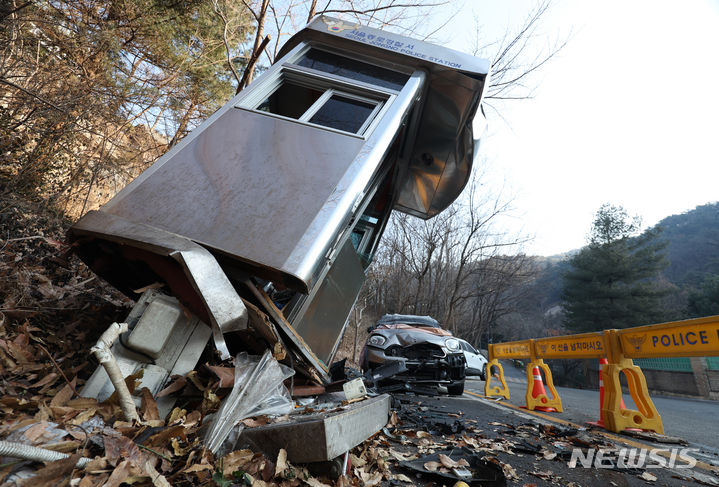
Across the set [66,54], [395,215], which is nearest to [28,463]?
[66,54]

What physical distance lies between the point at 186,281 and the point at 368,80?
2.89 metres

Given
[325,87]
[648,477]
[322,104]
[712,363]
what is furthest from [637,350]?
[712,363]

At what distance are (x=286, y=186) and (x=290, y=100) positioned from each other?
1623mm

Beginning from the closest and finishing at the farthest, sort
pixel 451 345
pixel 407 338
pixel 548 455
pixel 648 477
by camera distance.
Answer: pixel 648 477, pixel 548 455, pixel 407 338, pixel 451 345

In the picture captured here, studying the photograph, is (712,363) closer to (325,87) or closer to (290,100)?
(325,87)

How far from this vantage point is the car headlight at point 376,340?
237 inches

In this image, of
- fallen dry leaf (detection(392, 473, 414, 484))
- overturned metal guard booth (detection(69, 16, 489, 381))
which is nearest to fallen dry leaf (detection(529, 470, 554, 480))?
fallen dry leaf (detection(392, 473, 414, 484))

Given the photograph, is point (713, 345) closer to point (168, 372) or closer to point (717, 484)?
point (717, 484)

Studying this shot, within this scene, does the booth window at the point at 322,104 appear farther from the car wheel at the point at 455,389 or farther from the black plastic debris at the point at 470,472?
the car wheel at the point at 455,389

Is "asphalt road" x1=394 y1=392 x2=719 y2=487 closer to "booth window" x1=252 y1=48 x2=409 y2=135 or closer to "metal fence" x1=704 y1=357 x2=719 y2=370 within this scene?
"booth window" x1=252 y1=48 x2=409 y2=135

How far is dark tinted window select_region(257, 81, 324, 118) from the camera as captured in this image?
3.32 m

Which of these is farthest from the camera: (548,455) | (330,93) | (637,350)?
(637,350)

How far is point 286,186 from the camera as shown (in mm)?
2348

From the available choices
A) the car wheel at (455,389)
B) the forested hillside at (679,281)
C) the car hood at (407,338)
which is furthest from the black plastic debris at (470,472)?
the forested hillside at (679,281)
